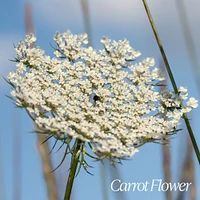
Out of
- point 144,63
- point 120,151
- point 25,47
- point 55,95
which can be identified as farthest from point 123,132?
point 25,47

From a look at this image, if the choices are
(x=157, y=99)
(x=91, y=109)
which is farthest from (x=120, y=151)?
(x=157, y=99)

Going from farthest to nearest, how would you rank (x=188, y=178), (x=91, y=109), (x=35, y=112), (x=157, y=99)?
(x=157, y=99), (x=91, y=109), (x=35, y=112), (x=188, y=178)

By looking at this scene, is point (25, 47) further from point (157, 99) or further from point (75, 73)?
→ point (157, 99)

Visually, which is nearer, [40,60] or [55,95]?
[55,95]

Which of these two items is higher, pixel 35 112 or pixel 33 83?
pixel 33 83

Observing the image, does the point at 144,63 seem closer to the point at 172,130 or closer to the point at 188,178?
the point at 172,130

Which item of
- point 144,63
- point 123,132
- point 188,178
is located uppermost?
point 144,63

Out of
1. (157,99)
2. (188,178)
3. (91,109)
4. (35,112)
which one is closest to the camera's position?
(188,178)
